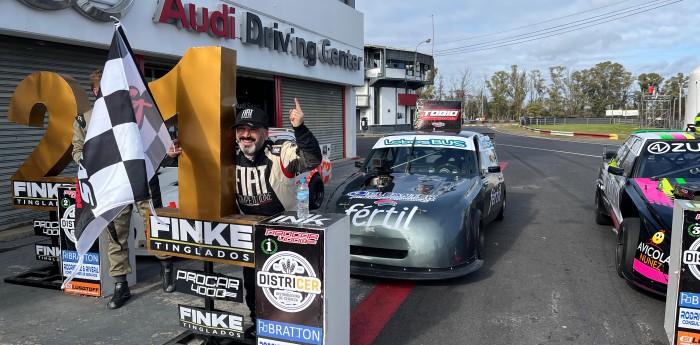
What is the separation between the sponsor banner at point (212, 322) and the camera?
3.29 m

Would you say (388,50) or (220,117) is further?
(388,50)

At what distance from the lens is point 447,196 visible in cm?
534

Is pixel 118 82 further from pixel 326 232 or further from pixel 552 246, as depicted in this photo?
pixel 552 246

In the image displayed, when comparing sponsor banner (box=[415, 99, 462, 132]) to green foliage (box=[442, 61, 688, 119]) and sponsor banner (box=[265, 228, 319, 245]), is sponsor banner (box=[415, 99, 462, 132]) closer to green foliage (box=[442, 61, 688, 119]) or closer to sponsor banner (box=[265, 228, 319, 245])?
sponsor banner (box=[265, 228, 319, 245])

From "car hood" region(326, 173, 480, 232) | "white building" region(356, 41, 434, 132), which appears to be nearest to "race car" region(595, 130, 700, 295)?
"car hood" region(326, 173, 480, 232)

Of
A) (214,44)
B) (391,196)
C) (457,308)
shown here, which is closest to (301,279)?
(457,308)

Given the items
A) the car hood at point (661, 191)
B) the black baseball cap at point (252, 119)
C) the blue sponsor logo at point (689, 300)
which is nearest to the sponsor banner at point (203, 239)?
the black baseball cap at point (252, 119)

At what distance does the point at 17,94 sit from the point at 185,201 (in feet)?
9.71

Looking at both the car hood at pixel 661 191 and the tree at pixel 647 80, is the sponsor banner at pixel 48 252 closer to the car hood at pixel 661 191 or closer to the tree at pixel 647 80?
the car hood at pixel 661 191

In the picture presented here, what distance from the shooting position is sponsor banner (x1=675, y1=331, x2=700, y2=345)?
11.1 ft

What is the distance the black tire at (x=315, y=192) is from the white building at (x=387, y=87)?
120 ft

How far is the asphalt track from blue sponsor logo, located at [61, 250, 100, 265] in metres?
0.35

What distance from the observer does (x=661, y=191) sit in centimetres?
513

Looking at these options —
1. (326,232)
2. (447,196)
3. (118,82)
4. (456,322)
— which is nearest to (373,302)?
(456,322)
